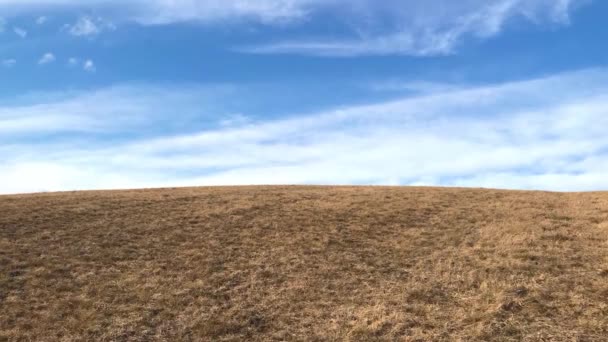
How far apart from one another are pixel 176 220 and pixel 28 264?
677 cm

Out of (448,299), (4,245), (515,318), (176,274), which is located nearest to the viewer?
(515,318)

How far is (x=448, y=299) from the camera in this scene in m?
16.2

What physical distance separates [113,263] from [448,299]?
35.0 feet

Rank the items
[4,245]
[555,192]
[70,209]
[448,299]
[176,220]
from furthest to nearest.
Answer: [555,192] → [70,209] → [176,220] → [4,245] → [448,299]

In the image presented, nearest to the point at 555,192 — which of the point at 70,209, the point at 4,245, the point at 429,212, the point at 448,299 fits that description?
the point at 429,212

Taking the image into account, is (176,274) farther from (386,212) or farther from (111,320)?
(386,212)

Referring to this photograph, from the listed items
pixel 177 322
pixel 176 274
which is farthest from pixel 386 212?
pixel 177 322

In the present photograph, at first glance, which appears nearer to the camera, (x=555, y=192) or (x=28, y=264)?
(x=28, y=264)

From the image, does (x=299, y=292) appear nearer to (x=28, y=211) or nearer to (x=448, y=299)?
(x=448, y=299)

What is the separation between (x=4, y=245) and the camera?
21.1 m

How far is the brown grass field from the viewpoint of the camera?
14.7 m

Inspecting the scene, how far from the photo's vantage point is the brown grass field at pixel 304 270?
14695 millimetres

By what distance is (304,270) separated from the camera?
1853 centimetres

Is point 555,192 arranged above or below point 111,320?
above
